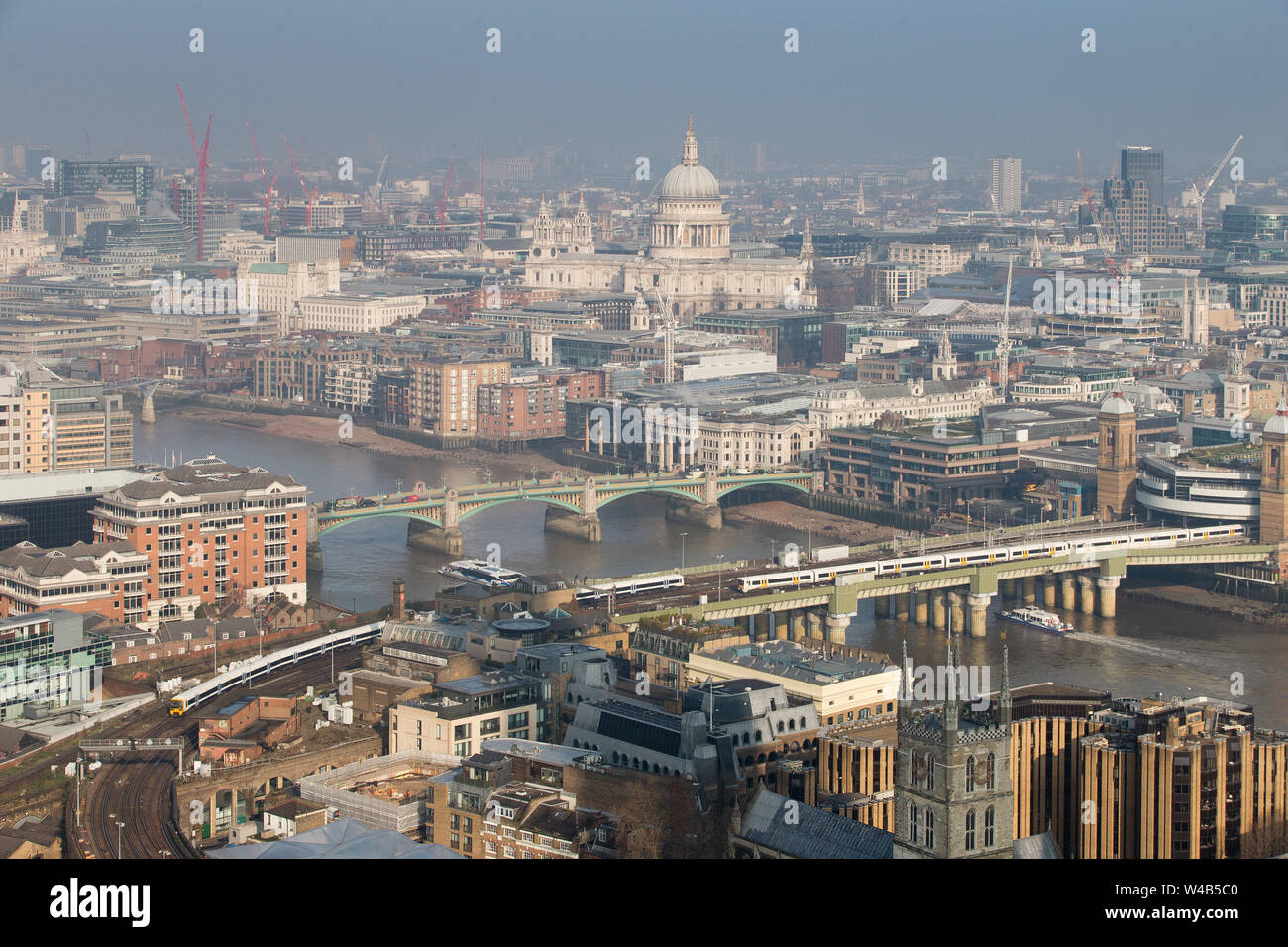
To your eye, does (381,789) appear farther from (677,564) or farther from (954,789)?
(677,564)

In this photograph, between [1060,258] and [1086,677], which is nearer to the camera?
[1086,677]

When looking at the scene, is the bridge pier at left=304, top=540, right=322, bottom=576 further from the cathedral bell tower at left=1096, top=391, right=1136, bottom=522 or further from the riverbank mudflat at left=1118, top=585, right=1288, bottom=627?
the cathedral bell tower at left=1096, top=391, right=1136, bottom=522

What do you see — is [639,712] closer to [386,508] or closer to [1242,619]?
[1242,619]

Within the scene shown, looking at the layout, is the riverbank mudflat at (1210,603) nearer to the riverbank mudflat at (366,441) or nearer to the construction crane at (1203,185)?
the riverbank mudflat at (366,441)

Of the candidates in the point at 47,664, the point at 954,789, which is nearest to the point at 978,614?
the point at 47,664

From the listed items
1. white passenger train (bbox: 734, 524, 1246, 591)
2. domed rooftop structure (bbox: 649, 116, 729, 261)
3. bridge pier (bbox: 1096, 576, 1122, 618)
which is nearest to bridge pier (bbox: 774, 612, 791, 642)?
white passenger train (bbox: 734, 524, 1246, 591)

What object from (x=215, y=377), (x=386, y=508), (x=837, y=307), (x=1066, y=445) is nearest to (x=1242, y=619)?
(x=1066, y=445)

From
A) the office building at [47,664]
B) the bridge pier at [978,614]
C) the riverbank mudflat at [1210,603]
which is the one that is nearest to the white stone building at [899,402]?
the riverbank mudflat at [1210,603]
